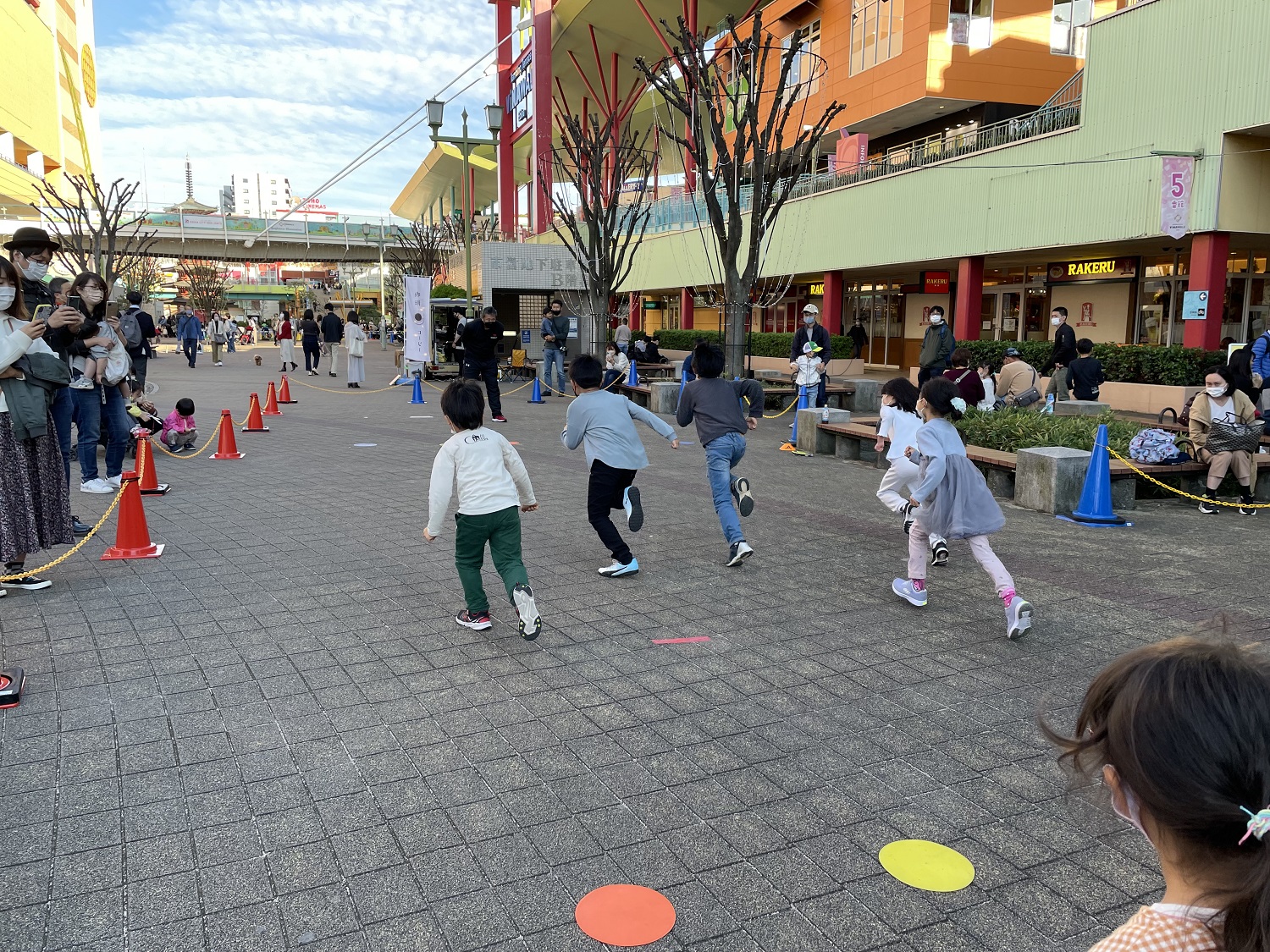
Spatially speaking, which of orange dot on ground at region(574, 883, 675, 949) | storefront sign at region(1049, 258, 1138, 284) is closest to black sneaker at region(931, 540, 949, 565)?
orange dot on ground at region(574, 883, 675, 949)

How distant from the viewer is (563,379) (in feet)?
75.3

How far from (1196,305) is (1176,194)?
1989mm

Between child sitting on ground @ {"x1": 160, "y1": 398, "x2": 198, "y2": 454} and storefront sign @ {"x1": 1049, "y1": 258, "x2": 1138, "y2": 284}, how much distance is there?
68.2ft

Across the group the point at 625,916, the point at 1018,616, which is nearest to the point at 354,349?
the point at 1018,616

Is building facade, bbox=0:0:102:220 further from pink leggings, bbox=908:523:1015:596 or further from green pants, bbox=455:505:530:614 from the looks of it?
pink leggings, bbox=908:523:1015:596

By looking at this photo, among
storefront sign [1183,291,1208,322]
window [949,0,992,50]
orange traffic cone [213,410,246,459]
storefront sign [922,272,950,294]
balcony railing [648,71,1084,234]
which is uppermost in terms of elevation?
window [949,0,992,50]

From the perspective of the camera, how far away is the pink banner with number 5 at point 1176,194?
52.7ft

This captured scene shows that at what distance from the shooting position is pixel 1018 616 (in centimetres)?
519

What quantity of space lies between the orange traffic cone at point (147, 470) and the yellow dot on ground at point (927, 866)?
25.5 feet

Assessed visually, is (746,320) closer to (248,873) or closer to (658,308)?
(248,873)

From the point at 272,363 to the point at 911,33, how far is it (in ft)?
86.3

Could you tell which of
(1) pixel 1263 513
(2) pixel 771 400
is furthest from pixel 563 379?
(1) pixel 1263 513

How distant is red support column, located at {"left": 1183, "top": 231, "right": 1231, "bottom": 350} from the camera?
1633 cm

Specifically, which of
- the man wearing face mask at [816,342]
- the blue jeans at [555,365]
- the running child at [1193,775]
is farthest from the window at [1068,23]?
the running child at [1193,775]
